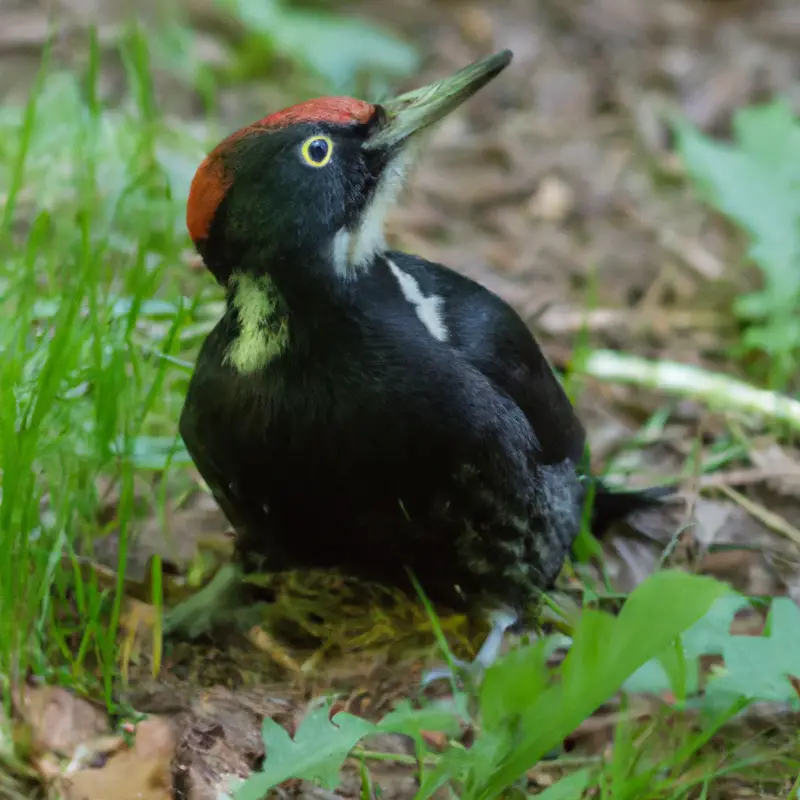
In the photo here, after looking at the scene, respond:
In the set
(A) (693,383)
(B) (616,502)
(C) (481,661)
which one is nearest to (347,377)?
(C) (481,661)

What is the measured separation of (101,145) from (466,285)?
2309 mm

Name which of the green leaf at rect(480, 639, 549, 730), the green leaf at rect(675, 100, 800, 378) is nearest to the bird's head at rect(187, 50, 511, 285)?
the green leaf at rect(480, 639, 549, 730)

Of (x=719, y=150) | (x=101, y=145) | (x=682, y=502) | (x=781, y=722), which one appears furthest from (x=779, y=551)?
(x=101, y=145)

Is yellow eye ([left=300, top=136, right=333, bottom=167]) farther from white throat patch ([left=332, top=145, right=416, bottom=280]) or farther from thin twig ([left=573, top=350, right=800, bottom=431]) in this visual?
thin twig ([left=573, top=350, right=800, bottom=431])

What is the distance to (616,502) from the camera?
3.18 m

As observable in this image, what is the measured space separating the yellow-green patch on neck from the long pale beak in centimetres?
40

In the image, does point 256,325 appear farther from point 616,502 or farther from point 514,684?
point 616,502

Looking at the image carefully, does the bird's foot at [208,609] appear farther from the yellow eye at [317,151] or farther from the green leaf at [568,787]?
the yellow eye at [317,151]

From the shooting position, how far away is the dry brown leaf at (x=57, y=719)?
2.23 meters

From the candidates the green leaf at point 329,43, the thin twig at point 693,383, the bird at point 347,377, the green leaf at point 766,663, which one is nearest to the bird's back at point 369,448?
the bird at point 347,377

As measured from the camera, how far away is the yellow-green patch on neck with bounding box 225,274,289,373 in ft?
7.29

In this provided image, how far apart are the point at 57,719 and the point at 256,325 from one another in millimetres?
937

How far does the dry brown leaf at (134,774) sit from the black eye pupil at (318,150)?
48.4 inches

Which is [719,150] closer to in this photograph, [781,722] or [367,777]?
[781,722]
